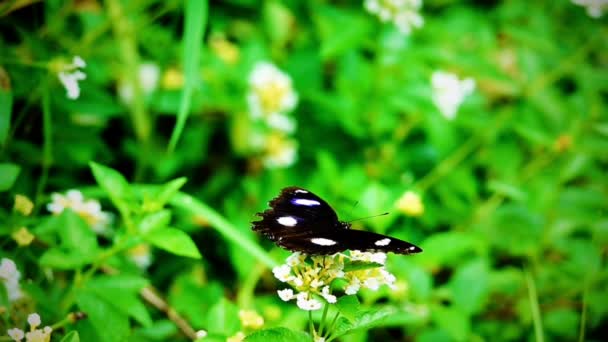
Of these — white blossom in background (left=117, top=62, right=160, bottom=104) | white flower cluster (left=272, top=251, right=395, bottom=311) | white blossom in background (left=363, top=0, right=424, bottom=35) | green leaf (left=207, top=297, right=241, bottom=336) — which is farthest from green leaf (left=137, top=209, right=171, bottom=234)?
white blossom in background (left=363, top=0, right=424, bottom=35)

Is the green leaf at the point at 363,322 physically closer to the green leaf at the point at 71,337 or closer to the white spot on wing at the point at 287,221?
the white spot on wing at the point at 287,221

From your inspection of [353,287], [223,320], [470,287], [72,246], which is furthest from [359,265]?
[470,287]

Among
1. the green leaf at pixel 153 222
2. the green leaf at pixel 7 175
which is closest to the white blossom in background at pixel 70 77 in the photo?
the green leaf at pixel 7 175

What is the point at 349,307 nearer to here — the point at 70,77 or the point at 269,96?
the point at 70,77

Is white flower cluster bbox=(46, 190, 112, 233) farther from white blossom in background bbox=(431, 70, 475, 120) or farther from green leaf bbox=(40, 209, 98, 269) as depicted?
white blossom in background bbox=(431, 70, 475, 120)

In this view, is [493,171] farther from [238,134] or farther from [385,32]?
[238,134]

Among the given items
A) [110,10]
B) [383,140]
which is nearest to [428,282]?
[383,140]
